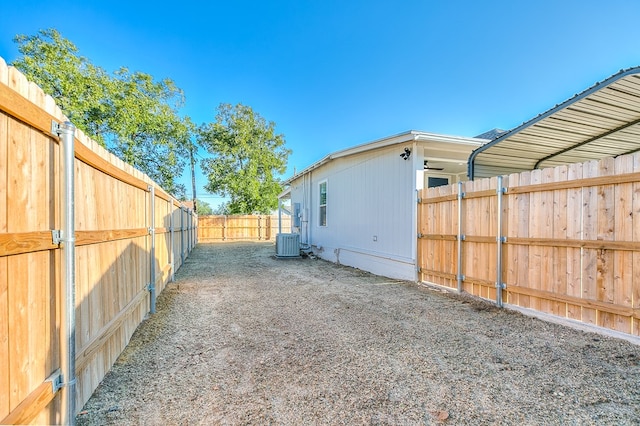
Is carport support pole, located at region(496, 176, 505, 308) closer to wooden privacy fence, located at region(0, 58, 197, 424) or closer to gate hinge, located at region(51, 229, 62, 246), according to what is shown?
wooden privacy fence, located at region(0, 58, 197, 424)

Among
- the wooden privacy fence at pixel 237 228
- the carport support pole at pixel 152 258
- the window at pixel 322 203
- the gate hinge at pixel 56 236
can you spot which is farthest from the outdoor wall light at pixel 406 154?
the wooden privacy fence at pixel 237 228

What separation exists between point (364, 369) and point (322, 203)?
8891 millimetres

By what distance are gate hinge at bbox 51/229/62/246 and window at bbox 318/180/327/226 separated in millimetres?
9429

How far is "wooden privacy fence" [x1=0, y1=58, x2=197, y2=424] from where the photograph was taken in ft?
4.36

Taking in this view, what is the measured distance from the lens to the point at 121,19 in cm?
1330

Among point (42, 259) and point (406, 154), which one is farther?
point (406, 154)

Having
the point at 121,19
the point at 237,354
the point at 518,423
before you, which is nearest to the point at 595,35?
the point at 518,423

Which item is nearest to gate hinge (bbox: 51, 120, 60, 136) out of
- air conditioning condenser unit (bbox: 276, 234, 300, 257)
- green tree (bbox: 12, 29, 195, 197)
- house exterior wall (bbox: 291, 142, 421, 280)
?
house exterior wall (bbox: 291, 142, 421, 280)

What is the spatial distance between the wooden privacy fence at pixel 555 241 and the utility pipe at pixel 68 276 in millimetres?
4814

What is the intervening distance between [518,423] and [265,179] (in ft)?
80.2

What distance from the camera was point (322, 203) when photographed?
37.3ft

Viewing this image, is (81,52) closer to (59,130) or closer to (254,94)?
(254,94)

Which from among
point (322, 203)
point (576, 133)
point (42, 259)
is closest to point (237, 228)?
point (322, 203)

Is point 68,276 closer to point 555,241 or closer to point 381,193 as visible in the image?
point 555,241
